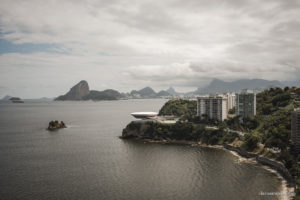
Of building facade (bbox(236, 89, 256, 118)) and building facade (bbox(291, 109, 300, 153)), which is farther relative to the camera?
building facade (bbox(236, 89, 256, 118))

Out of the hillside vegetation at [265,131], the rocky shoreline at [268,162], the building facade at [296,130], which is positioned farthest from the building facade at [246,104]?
the building facade at [296,130]

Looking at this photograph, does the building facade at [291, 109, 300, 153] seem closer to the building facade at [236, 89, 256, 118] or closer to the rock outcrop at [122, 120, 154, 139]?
the building facade at [236, 89, 256, 118]

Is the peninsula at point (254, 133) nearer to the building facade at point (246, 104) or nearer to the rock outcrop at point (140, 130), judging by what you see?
the rock outcrop at point (140, 130)

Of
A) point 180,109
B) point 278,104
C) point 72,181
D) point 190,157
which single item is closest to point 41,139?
point 72,181

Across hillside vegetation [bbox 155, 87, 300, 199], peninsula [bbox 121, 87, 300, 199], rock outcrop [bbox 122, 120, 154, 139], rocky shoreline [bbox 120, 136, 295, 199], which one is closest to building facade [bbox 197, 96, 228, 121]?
peninsula [bbox 121, 87, 300, 199]

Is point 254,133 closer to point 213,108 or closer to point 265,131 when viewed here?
point 265,131

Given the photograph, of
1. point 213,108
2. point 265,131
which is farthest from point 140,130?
point 265,131

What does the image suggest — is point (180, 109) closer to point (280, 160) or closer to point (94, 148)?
point (94, 148)

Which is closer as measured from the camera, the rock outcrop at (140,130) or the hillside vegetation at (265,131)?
the hillside vegetation at (265,131)
